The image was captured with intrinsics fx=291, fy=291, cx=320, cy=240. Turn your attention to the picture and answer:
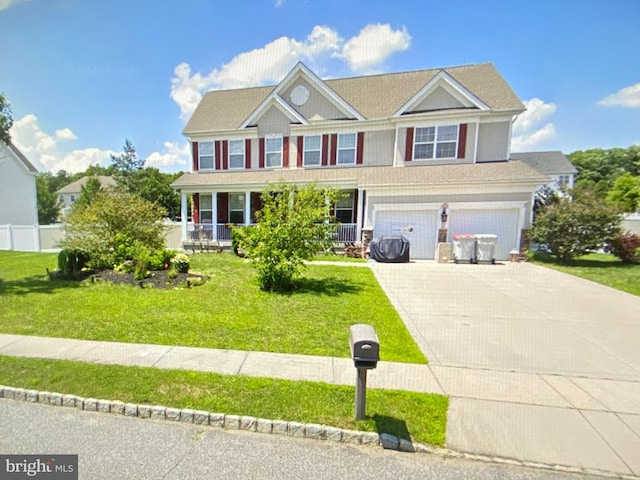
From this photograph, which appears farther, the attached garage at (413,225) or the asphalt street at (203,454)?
the attached garage at (413,225)

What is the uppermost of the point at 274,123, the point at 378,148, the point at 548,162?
the point at 548,162

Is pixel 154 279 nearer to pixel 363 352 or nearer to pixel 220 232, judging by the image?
pixel 363 352

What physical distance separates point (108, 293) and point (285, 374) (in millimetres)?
6181

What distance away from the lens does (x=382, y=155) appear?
15.9 metres

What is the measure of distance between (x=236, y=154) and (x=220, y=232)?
4.82 meters

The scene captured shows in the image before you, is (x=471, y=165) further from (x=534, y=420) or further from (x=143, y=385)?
(x=143, y=385)

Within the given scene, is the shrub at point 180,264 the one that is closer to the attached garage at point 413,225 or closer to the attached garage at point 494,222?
the attached garage at point 413,225

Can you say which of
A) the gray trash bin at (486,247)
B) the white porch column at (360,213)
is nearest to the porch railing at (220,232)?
the white porch column at (360,213)

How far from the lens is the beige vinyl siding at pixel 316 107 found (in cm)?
1633

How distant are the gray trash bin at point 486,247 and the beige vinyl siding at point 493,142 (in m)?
4.80

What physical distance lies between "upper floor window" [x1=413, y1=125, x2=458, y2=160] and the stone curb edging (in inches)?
573

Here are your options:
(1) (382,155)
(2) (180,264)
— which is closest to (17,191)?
(2) (180,264)

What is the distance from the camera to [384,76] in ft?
60.0

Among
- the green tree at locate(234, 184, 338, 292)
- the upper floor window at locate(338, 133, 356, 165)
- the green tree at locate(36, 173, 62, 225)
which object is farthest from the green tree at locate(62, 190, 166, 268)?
the green tree at locate(36, 173, 62, 225)
